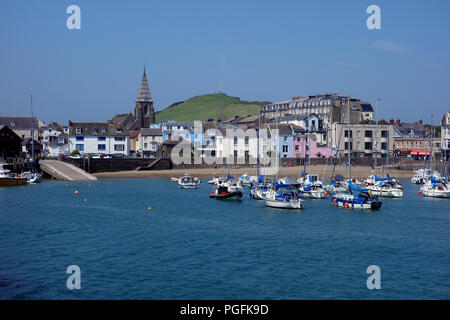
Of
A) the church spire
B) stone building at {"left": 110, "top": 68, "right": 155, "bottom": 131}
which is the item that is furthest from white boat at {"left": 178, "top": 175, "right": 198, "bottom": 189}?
the church spire

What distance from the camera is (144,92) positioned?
6732 inches

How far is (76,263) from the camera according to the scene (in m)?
32.6

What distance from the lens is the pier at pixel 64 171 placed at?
90562 mm

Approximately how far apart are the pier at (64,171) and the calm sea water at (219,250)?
93.9ft

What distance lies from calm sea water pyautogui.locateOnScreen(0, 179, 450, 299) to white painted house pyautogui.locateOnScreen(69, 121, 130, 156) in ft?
175

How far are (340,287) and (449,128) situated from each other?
98861 mm

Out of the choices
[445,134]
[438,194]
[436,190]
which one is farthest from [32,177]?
[445,134]

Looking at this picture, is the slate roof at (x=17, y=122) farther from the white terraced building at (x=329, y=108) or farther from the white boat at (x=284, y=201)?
the white boat at (x=284, y=201)

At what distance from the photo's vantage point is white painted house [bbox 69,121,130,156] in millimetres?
114500

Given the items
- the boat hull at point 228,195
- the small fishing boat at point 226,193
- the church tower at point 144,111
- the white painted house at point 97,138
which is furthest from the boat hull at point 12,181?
the church tower at point 144,111

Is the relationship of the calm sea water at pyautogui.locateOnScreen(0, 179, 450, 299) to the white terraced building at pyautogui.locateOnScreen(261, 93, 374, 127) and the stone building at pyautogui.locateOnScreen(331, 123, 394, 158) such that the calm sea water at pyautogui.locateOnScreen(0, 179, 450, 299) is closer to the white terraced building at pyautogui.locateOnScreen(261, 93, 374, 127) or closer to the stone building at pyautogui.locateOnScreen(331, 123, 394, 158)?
the stone building at pyautogui.locateOnScreen(331, 123, 394, 158)

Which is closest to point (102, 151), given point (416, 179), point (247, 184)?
point (247, 184)
